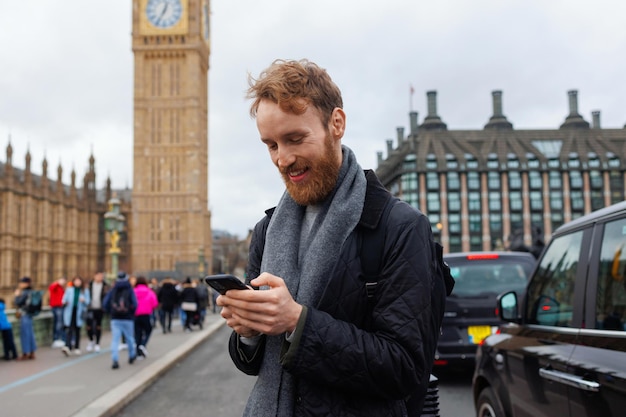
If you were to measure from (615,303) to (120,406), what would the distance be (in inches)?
237

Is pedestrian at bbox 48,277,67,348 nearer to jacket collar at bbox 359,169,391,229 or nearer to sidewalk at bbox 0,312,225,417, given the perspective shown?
sidewalk at bbox 0,312,225,417

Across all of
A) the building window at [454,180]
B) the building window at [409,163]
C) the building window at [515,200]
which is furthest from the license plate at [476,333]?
the building window at [515,200]

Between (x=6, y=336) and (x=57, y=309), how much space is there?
5.61 feet

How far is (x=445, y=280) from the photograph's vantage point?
1.82 m

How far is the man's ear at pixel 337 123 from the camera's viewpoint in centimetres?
172

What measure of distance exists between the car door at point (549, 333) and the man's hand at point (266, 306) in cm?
175

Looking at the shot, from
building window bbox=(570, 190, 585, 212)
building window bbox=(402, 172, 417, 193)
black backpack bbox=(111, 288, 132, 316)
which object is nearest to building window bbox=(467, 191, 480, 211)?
building window bbox=(402, 172, 417, 193)

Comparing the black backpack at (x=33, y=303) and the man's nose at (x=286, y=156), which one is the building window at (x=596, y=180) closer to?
the black backpack at (x=33, y=303)

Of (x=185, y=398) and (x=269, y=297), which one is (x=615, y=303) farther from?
(x=185, y=398)

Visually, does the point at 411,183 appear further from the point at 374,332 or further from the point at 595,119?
the point at 374,332

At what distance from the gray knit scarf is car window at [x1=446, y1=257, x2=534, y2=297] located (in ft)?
19.8

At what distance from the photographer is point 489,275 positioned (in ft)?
25.1

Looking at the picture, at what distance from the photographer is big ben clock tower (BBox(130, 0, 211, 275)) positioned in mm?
66812

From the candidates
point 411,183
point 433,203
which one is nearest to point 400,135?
point 411,183
